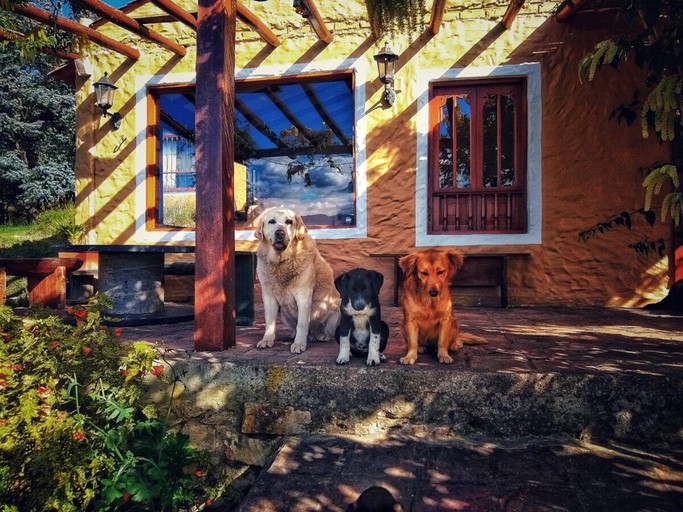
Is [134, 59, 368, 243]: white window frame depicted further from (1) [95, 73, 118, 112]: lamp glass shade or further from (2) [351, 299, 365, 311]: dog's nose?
(2) [351, 299, 365, 311]: dog's nose

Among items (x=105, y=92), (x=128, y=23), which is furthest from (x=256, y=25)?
(x=105, y=92)

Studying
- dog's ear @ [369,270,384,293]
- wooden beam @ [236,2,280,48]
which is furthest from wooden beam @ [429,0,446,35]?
dog's ear @ [369,270,384,293]

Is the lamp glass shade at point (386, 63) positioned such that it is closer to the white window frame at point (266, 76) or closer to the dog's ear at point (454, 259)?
the white window frame at point (266, 76)

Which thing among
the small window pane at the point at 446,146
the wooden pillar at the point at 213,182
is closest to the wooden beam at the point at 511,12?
the small window pane at the point at 446,146

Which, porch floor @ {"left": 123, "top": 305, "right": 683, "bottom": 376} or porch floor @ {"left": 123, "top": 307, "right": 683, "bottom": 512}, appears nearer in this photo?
Answer: porch floor @ {"left": 123, "top": 307, "right": 683, "bottom": 512}

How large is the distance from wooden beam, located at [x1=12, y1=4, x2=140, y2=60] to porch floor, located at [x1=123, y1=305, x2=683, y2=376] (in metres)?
3.73

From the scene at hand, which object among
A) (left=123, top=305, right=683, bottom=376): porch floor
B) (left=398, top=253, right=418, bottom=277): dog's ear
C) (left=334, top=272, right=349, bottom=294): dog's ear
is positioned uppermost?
(left=398, top=253, right=418, bottom=277): dog's ear

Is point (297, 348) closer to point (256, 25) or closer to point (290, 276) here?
point (290, 276)

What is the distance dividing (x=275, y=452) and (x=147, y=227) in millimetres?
5447

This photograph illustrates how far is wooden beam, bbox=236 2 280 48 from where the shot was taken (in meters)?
5.56

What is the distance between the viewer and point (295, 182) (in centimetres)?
1025

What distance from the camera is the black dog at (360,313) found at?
2.65 m

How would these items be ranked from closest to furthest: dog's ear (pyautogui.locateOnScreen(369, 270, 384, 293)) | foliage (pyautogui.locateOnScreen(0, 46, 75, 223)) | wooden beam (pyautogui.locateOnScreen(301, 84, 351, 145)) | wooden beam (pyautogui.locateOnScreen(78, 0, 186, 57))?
dog's ear (pyautogui.locateOnScreen(369, 270, 384, 293)), wooden beam (pyautogui.locateOnScreen(78, 0, 186, 57)), wooden beam (pyautogui.locateOnScreen(301, 84, 351, 145)), foliage (pyautogui.locateOnScreen(0, 46, 75, 223))

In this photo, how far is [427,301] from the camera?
2.79 metres
